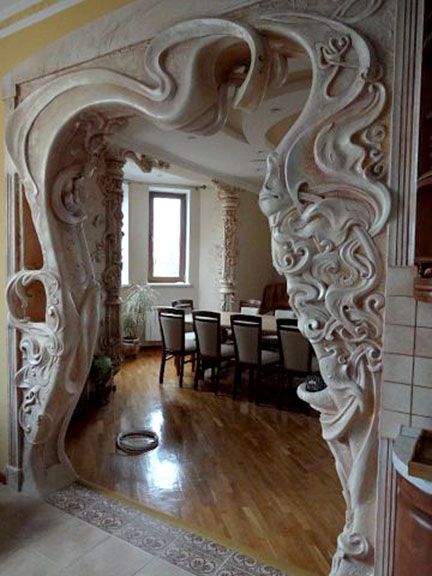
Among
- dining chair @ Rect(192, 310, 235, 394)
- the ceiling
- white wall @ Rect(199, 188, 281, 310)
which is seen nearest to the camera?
the ceiling

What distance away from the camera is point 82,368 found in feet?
8.39

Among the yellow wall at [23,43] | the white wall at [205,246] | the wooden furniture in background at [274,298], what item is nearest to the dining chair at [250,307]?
the white wall at [205,246]

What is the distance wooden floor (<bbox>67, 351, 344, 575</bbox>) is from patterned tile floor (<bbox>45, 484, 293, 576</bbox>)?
0.13 metres

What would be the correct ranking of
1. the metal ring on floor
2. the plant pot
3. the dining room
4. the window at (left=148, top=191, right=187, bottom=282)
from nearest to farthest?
1. the dining room
2. the metal ring on floor
3. the plant pot
4. the window at (left=148, top=191, right=187, bottom=282)

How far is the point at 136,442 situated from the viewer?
3619 mm

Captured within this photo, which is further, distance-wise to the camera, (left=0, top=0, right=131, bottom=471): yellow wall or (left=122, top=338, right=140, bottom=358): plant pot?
(left=122, top=338, right=140, bottom=358): plant pot

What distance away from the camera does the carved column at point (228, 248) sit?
6.97 metres

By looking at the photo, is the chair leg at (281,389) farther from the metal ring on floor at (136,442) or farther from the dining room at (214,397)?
the metal ring on floor at (136,442)

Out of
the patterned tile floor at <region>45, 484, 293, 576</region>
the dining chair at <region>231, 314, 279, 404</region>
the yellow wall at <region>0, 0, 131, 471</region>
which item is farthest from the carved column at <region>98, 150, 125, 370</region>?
the patterned tile floor at <region>45, 484, 293, 576</region>

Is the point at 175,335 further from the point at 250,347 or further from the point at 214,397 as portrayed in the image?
the point at 250,347

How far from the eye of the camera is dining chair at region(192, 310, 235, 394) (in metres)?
4.81

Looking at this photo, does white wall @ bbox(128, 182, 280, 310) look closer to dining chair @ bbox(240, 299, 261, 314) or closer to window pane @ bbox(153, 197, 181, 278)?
window pane @ bbox(153, 197, 181, 278)

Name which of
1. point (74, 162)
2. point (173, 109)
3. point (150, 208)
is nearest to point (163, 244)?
point (150, 208)

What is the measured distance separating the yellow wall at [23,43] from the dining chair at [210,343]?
2.45m
